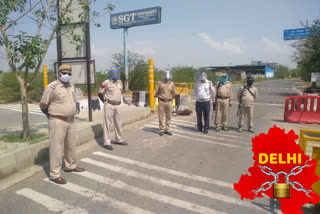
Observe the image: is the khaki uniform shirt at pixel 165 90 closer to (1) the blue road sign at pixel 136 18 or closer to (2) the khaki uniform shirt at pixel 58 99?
(2) the khaki uniform shirt at pixel 58 99

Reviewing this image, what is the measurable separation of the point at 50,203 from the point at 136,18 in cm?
1822

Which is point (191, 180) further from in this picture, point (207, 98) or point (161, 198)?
point (207, 98)

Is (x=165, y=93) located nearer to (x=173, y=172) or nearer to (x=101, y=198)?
(x=173, y=172)

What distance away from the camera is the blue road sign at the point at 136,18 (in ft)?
61.7

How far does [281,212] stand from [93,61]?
233 inches

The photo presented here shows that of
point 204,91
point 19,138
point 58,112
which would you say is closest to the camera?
point 58,112

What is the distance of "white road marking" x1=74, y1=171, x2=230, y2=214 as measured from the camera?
333 cm

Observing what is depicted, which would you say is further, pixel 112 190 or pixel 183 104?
pixel 183 104

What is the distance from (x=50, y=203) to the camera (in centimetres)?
346

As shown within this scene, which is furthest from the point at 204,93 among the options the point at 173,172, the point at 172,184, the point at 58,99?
the point at 58,99

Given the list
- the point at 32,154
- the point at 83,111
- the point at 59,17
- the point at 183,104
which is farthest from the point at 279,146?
the point at 83,111

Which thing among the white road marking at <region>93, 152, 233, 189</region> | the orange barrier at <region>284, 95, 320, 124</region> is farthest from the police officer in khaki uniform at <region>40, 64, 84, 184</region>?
the orange barrier at <region>284, 95, 320, 124</region>

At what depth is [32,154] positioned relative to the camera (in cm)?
462

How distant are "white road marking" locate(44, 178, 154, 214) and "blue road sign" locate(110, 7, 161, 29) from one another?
16630mm
